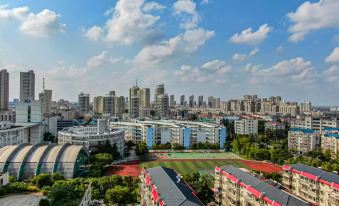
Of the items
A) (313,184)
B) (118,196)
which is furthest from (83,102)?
(313,184)

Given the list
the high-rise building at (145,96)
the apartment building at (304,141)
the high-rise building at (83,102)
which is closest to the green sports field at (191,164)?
the apartment building at (304,141)

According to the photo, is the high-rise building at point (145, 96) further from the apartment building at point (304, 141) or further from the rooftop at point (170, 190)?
the rooftop at point (170, 190)

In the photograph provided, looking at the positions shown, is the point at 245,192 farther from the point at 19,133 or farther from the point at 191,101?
the point at 191,101

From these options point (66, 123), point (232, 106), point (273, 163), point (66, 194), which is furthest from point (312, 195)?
point (232, 106)

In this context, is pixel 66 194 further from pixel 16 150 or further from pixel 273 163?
pixel 273 163

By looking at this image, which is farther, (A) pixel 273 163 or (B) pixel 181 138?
(B) pixel 181 138

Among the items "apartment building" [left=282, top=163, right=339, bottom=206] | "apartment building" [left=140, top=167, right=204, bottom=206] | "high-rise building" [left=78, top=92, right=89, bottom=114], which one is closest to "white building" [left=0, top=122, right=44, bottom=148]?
"apartment building" [left=140, top=167, right=204, bottom=206]
